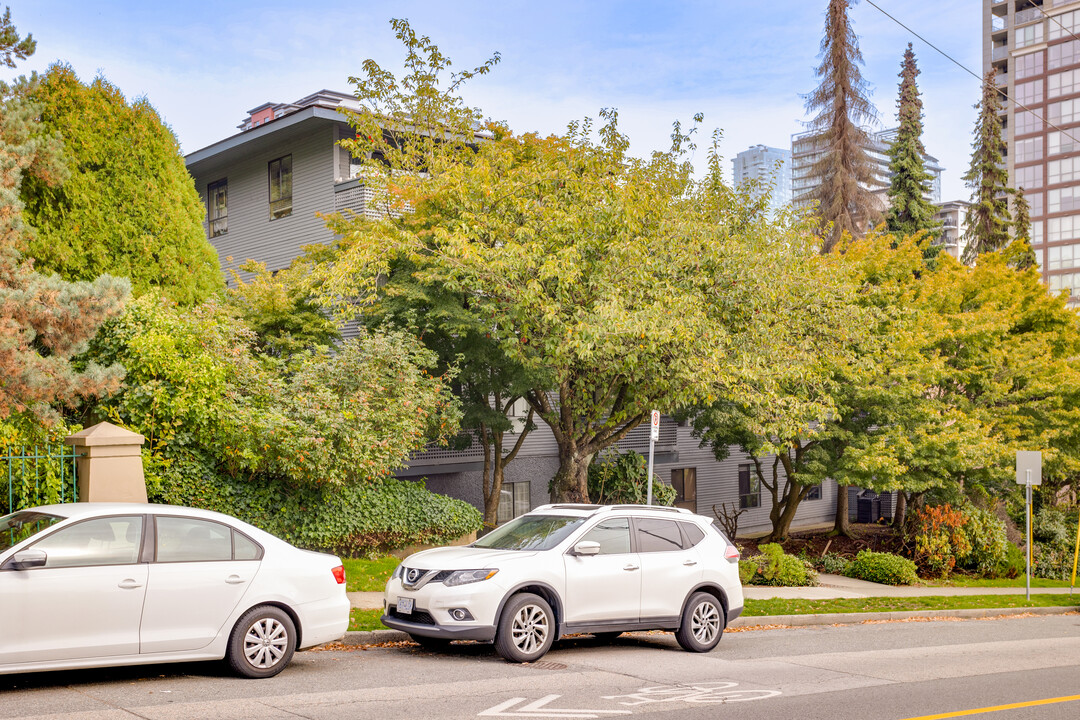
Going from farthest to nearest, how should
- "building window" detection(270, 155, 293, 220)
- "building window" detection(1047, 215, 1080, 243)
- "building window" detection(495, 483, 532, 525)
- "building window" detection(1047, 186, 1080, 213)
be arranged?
"building window" detection(1047, 215, 1080, 243) → "building window" detection(1047, 186, 1080, 213) → "building window" detection(270, 155, 293, 220) → "building window" detection(495, 483, 532, 525)

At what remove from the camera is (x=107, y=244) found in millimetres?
16531

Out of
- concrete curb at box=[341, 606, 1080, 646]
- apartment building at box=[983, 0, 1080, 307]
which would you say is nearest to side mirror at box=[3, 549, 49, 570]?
concrete curb at box=[341, 606, 1080, 646]

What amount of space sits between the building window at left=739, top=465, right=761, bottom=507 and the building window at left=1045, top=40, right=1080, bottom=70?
241ft

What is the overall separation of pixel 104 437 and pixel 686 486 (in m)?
21.3

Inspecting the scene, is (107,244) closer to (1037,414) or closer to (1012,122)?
(1037,414)

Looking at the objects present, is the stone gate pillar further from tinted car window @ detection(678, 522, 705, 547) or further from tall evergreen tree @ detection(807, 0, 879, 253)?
tall evergreen tree @ detection(807, 0, 879, 253)

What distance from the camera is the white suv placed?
31.8ft

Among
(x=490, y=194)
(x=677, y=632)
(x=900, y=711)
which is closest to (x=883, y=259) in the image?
(x=490, y=194)

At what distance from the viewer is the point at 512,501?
2541cm

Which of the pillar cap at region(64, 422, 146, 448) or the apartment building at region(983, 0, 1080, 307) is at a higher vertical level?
the apartment building at region(983, 0, 1080, 307)

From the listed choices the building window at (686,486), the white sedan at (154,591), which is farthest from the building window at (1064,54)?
the white sedan at (154,591)

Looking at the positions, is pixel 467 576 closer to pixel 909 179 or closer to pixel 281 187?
pixel 281 187

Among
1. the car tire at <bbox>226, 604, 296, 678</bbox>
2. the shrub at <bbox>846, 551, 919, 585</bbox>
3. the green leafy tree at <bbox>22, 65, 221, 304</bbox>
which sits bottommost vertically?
the shrub at <bbox>846, 551, 919, 585</bbox>

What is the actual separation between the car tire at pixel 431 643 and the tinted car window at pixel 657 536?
7.91 feet
